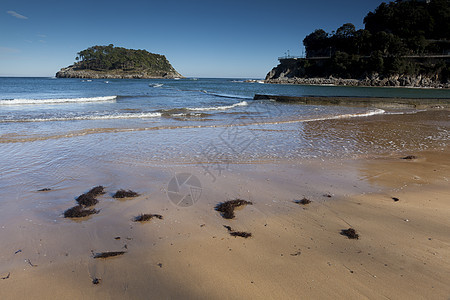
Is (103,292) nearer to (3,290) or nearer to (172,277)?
(172,277)

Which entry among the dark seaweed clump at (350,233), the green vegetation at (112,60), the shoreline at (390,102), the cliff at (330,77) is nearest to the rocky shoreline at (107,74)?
the green vegetation at (112,60)

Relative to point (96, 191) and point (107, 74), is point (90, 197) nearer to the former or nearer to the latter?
point (96, 191)

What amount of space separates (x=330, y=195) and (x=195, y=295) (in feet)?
10.1

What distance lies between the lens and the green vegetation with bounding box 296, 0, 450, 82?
70.3 meters

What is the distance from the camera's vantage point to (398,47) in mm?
76938

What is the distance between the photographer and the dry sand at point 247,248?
2434mm

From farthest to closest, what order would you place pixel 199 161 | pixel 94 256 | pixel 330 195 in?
pixel 199 161 → pixel 330 195 → pixel 94 256

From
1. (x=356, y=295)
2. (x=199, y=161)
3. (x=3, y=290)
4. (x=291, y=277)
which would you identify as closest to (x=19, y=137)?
(x=199, y=161)

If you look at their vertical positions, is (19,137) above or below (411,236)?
above

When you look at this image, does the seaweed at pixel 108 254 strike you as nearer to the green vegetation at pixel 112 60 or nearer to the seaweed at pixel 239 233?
the seaweed at pixel 239 233

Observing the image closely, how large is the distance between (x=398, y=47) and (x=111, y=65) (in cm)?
13623

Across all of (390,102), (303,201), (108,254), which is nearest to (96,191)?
(108,254)

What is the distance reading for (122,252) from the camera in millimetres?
2941

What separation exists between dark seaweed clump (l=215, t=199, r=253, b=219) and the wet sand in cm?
11
